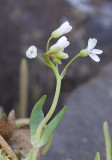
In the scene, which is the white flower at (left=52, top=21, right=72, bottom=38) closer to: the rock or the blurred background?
the rock

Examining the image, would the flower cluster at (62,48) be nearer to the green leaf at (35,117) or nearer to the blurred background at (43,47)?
the green leaf at (35,117)

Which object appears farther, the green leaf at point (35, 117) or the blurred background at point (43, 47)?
the blurred background at point (43, 47)

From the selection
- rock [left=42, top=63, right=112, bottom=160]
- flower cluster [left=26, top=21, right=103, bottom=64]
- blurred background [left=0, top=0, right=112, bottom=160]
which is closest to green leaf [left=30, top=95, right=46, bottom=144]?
flower cluster [left=26, top=21, right=103, bottom=64]

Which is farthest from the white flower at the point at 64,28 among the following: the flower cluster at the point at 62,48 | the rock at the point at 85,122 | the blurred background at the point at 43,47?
the blurred background at the point at 43,47

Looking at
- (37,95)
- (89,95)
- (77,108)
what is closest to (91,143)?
(77,108)

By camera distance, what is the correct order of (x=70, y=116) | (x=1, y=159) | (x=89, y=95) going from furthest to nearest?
1. (x=89, y=95)
2. (x=70, y=116)
3. (x=1, y=159)

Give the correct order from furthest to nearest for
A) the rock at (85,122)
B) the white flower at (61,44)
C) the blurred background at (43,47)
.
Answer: the blurred background at (43,47) < the rock at (85,122) < the white flower at (61,44)

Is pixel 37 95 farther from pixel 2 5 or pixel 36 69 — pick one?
pixel 2 5

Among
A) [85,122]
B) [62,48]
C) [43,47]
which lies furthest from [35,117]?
[43,47]
